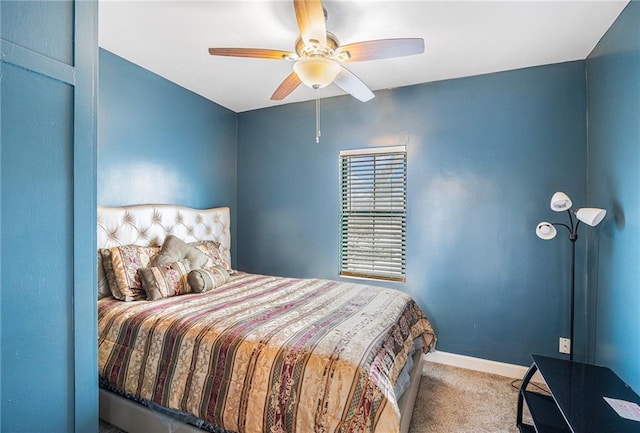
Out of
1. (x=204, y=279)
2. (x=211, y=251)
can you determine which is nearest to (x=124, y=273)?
(x=204, y=279)

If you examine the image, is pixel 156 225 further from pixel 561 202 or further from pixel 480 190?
pixel 561 202

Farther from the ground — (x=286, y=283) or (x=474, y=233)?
(x=474, y=233)

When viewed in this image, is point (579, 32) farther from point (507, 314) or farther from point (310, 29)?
point (507, 314)

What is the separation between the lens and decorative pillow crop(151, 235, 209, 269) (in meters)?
2.44

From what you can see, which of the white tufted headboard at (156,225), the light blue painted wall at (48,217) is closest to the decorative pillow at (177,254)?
the white tufted headboard at (156,225)

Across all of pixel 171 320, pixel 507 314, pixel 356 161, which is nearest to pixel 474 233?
pixel 507 314

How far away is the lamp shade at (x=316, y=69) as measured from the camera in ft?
6.14

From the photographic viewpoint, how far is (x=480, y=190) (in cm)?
283

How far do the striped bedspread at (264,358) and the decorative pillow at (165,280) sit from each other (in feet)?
0.34

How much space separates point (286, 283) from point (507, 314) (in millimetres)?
1985

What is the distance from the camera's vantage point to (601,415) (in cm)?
135

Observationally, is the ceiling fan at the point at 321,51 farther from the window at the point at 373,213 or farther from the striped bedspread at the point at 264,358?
the striped bedspread at the point at 264,358

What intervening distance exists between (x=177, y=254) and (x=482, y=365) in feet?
9.32

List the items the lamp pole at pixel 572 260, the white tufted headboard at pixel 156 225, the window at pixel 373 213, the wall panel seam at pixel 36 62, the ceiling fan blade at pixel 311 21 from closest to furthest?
the wall panel seam at pixel 36 62, the ceiling fan blade at pixel 311 21, the lamp pole at pixel 572 260, the white tufted headboard at pixel 156 225, the window at pixel 373 213
